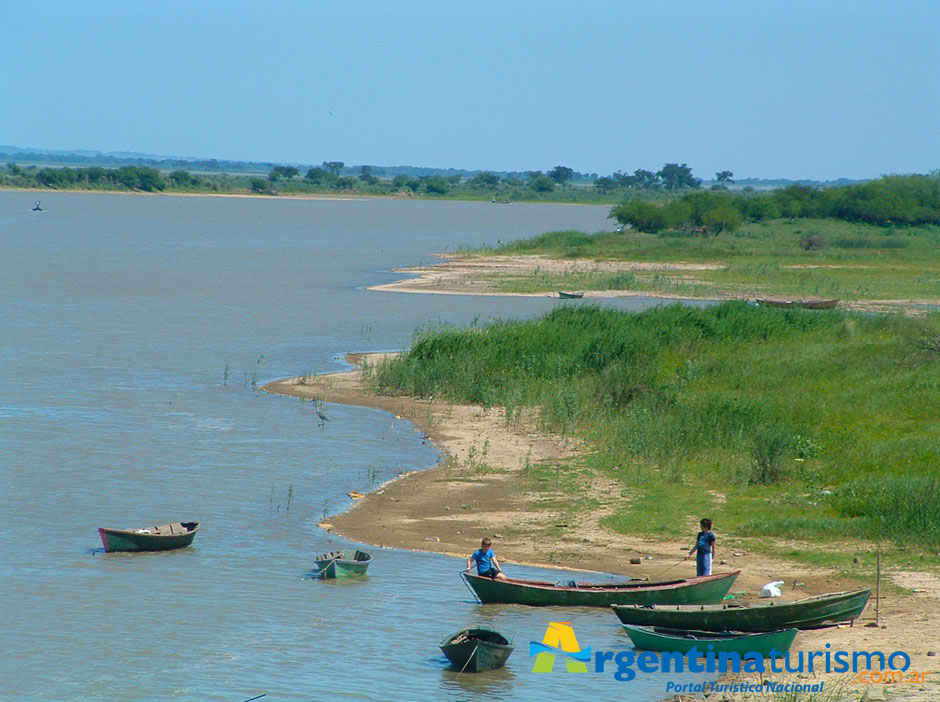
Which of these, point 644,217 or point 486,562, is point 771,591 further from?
point 644,217

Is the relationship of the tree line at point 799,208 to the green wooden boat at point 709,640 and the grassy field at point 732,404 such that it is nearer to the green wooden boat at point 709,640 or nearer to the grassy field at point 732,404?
the grassy field at point 732,404

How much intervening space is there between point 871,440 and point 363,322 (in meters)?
26.7

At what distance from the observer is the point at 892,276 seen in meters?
57.0

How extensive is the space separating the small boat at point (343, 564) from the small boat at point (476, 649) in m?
3.24

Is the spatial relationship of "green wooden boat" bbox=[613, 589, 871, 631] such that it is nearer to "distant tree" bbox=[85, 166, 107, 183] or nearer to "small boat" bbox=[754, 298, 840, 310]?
"small boat" bbox=[754, 298, 840, 310]

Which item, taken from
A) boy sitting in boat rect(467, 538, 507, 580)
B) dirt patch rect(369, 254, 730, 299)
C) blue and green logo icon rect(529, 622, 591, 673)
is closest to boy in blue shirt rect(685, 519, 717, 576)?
blue and green logo icon rect(529, 622, 591, 673)

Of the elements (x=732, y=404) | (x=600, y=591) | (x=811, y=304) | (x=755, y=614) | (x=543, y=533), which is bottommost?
(x=543, y=533)

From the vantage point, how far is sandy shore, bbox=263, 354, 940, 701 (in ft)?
44.9

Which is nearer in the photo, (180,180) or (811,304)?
(811,304)

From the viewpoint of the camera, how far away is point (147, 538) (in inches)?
695

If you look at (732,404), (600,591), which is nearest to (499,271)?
(732,404)

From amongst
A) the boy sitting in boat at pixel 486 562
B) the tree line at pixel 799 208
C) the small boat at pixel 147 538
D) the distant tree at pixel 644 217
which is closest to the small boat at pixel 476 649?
the boy sitting in boat at pixel 486 562

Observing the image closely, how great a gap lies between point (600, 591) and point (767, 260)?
51.9 meters

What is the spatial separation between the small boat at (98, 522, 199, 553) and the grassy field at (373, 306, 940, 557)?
6.61 meters
